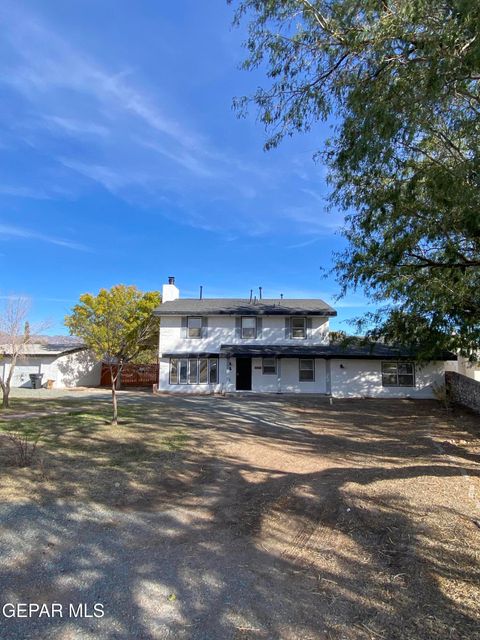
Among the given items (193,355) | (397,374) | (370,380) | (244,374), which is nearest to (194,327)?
(193,355)

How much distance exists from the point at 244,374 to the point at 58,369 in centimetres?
1341

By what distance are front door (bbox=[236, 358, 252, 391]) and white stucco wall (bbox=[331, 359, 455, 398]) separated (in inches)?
186

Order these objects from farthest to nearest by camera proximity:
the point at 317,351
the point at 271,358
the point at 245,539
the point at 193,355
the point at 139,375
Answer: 1. the point at 139,375
2. the point at 193,355
3. the point at 271,358
4. the point at 317,351
5. the point at 245,539

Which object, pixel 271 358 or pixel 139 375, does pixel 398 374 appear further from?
pixel 139 375

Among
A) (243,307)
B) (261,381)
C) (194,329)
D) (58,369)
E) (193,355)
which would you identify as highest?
(243,307)

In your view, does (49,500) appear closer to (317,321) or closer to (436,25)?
(436,25)

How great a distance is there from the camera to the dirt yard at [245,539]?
9.87ft

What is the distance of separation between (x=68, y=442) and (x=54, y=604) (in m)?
6.51

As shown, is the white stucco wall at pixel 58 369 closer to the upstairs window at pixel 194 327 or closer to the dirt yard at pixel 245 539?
the upstairs window at pixel 194 327

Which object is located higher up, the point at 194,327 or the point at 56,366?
the point at 194,327

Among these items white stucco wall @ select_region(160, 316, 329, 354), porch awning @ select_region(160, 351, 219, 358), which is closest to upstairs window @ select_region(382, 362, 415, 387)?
white stucco wall @ select_region(160, 316, 329, 354)

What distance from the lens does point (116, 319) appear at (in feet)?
85.7

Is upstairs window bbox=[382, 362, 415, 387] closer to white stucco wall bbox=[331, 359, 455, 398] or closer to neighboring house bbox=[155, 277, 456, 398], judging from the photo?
neighboring house bbox=[155, 277, 456, 398]

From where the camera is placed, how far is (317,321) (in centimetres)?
2486
